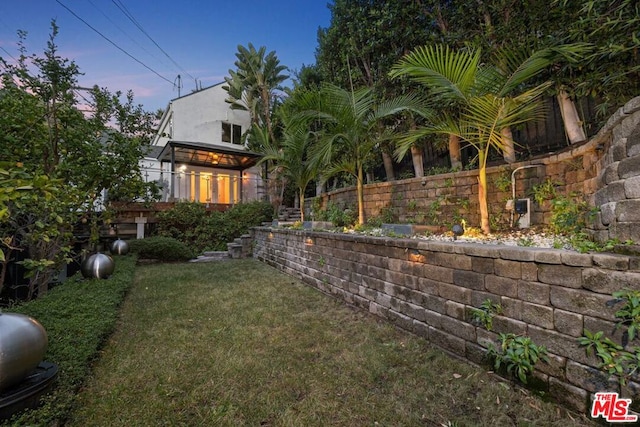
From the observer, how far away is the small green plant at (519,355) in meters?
1.95

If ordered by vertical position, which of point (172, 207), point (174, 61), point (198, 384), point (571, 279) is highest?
point (174, 61)

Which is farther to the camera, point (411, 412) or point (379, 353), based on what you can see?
point (379, 353)

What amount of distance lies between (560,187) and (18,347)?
5146 mm

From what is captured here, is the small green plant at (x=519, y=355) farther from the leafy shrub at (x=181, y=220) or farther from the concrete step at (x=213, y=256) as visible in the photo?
the leafy shrub at (x=181, y=220)

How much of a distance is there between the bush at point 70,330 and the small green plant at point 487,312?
307cm

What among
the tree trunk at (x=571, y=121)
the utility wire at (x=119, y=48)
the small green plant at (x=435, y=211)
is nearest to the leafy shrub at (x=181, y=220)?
the utility wire at (x=119, y=48)

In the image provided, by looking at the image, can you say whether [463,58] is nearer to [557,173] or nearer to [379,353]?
[557,173]

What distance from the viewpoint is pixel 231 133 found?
15.1 meters

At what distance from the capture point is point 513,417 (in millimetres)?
1786

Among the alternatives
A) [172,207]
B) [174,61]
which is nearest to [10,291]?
[172,207]

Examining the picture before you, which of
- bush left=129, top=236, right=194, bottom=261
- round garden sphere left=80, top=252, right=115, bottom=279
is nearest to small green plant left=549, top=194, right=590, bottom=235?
round garden sphere left=80, top=252, right=115, bottom=279

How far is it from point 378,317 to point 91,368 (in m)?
3.05

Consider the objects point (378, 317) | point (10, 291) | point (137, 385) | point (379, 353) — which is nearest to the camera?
point (137, 385)

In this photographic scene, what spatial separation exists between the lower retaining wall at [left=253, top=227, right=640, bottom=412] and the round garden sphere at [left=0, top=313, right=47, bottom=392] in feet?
10.6
